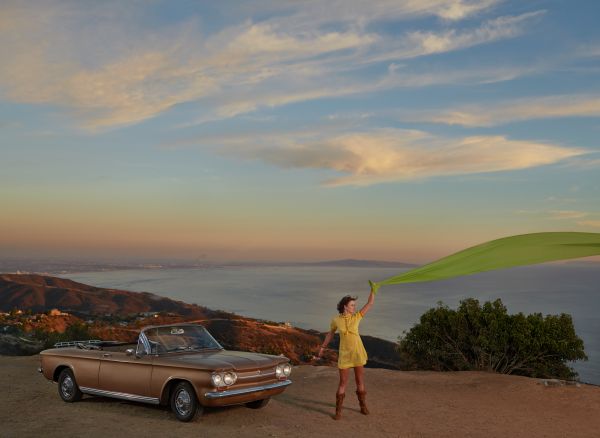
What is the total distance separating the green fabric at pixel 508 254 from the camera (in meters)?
8.52

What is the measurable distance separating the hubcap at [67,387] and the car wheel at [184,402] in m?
2.92

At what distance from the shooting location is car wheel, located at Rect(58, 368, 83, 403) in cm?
1129

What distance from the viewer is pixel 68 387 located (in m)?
11.4

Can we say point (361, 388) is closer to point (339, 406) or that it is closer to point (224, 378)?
point (339, 406)

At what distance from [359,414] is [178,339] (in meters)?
3.60

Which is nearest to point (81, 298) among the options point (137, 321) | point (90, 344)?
point (137, 321)

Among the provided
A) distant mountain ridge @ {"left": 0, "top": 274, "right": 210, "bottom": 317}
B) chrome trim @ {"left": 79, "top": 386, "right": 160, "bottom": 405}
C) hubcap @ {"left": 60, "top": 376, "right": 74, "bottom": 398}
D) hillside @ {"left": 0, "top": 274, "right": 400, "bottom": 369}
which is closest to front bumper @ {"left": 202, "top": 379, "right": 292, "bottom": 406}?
chrome trim @ {"left": 79, "top": 386, "right": 160, "bottom": 405}

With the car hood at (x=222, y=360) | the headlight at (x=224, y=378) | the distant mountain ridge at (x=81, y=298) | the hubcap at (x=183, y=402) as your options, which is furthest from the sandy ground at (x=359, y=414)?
the distant mountain ridge at (x=81, y=298)

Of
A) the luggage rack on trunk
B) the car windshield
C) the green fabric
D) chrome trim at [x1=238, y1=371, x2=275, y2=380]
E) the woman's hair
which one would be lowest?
chrome trim at [x1=238, y1=371, x2=275, y2=380]

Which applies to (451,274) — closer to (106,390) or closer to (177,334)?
(177,334)

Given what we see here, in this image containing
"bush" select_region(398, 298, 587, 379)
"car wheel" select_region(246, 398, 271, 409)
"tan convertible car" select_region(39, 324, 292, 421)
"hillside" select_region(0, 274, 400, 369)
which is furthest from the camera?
"hillside" select_region(0, 274, 400, 369)

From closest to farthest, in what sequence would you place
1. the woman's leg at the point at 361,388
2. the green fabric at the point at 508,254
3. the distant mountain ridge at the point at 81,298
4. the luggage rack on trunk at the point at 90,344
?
1. the green fabric at the point at 508,254
2. the woman's leg at the point at 361,388
3. the luggage rack on trunk at the point at 90,344
4. the distant mountain ridge at the point at 81,298

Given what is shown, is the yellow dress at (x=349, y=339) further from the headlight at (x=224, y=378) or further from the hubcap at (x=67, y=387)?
the hubcap at (x=67, y=387)

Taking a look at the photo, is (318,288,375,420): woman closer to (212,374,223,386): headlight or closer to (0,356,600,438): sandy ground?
(0,356,600,438): sandy ground
